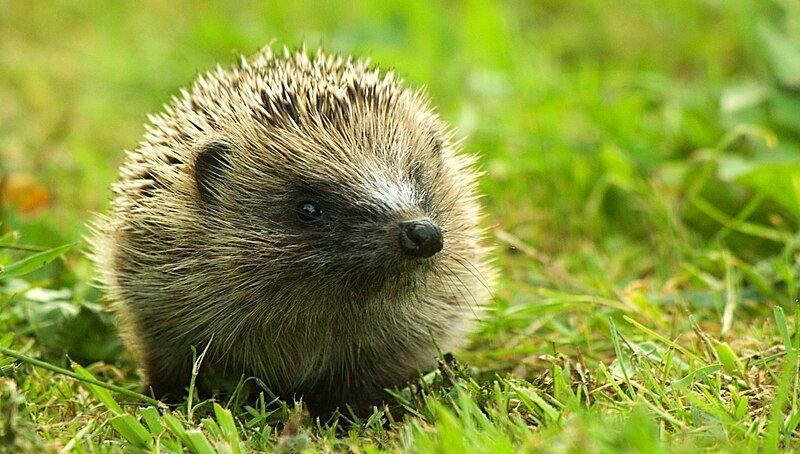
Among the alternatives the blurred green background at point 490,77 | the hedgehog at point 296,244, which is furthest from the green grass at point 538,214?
the hedgehog at point 296,244

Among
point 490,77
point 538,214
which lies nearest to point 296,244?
point 538,214

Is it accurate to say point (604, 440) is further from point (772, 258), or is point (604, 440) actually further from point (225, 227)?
point (772, 258)

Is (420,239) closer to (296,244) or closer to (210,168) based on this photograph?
(296,244)

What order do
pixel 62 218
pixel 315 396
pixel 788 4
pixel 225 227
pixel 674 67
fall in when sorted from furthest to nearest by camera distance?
pixel 674 67 < pixel 788 4 < pixel 62 218 < pixel 315 396 < pixel 225 227

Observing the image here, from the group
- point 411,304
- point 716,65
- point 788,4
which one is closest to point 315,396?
point 411,304

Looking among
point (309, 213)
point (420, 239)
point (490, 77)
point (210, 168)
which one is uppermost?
point (210, 168)

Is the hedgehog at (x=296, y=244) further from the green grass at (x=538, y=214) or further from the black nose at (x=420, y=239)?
the green grass at (x=538, y=214)

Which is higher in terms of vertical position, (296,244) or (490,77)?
(490,77)
